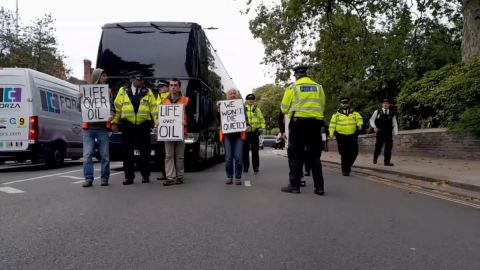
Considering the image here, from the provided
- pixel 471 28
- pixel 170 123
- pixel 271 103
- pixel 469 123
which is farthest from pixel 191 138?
pixel 271 103

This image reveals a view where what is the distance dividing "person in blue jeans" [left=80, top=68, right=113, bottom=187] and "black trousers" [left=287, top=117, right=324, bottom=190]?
3.22m

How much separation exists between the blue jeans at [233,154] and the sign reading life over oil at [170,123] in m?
1.05

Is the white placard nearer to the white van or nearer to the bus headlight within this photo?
the bus headlight

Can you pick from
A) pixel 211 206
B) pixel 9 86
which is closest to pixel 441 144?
pixel 211 206

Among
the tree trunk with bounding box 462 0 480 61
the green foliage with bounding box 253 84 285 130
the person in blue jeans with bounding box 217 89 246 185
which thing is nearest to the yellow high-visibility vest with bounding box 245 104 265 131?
the person in blue jeans with bounding box 217 89 246 185

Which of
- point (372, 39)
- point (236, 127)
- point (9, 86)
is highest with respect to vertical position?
point (372, 39)

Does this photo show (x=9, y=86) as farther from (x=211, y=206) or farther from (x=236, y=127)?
(x=211, y=206)

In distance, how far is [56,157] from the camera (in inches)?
577

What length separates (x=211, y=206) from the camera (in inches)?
254

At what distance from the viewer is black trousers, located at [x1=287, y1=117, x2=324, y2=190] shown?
780cm

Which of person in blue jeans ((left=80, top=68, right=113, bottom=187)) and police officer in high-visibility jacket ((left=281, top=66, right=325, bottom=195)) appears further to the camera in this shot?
person in blue jeans ((left=80, top=68, right=113, bottom=187))

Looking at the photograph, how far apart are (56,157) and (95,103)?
6.71 m

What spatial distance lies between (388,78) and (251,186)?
2156cm

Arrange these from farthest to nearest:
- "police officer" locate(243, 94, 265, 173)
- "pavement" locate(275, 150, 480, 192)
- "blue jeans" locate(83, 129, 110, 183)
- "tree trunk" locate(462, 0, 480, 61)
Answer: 1. "tree trunk" locate(462, 0, 480, 61)
2. "police officer" locate(243, 94, 265, 173)
3. "pavement" locate(275, 150, 480, 192)
4. "blue jeans" locate(83, 129, 110, 183)
